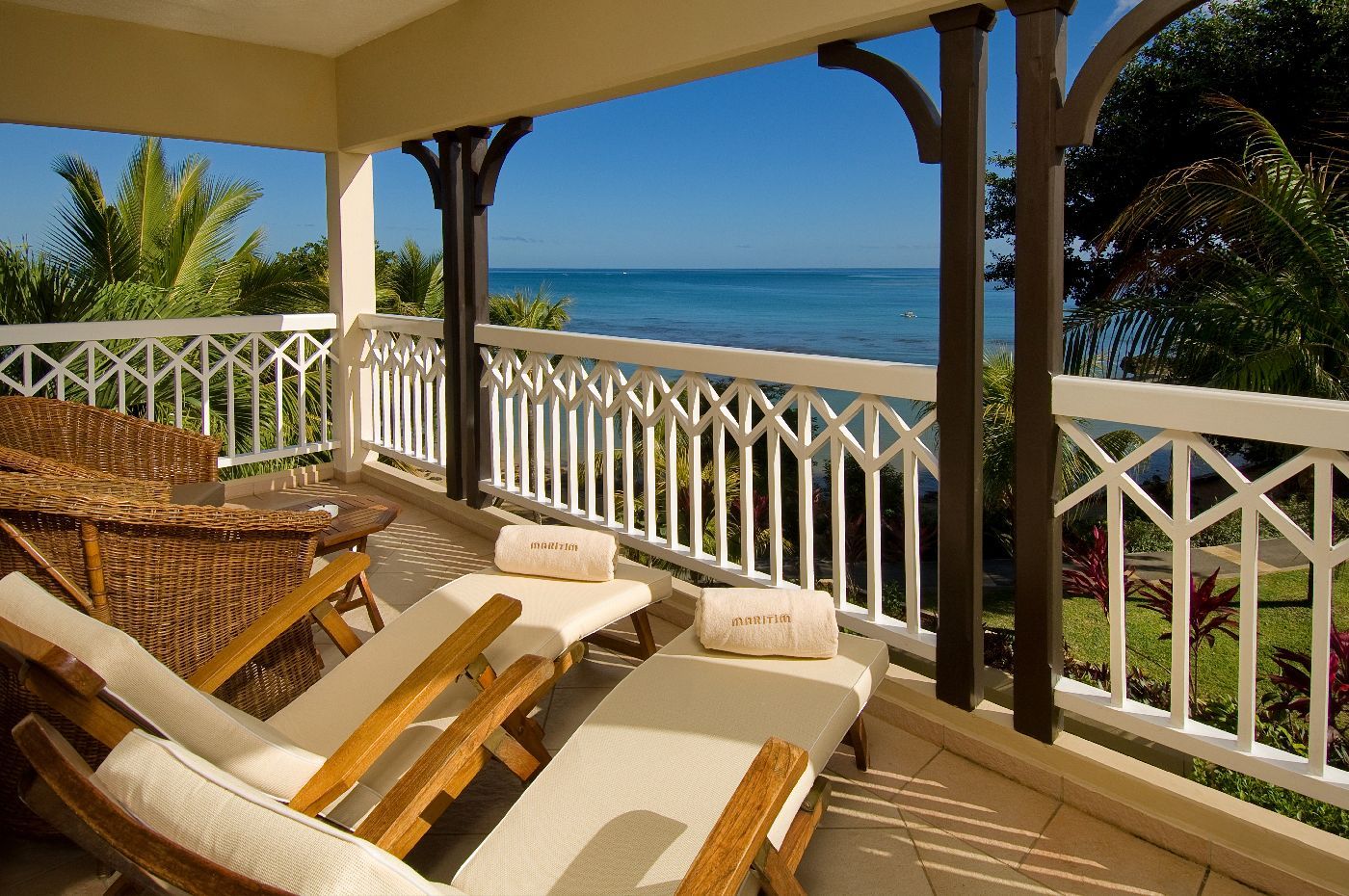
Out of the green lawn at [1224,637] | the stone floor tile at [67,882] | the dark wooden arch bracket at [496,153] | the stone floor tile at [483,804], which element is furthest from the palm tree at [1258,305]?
the stone floor tile at [67,882]

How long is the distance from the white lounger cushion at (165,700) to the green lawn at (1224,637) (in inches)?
308

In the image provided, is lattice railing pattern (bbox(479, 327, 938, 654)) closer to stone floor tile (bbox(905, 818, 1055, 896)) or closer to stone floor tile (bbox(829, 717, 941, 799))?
stone floor tile (bbox(829, 717, 941, 799))

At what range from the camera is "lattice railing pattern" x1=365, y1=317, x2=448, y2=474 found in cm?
574

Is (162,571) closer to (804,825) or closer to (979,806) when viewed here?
(804,825)

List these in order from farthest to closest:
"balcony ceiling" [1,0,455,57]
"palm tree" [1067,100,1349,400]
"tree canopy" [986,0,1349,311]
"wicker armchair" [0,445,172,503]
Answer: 1. "tree canopy" [986,0,1349,311]
2. "palm tree" [1067,100,1349,400]
3. "balcony ceiling" [1,0,455,57]
4. "wicker armchair" [0,445,172,503]

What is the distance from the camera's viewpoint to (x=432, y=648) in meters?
2.70

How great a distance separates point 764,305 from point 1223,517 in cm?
3208

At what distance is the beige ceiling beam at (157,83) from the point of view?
4.93 meters

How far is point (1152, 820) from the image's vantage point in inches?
96.5

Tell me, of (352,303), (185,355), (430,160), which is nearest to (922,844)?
(430,160)

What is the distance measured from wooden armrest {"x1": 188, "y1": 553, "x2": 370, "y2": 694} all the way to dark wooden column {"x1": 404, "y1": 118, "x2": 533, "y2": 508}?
8.75 feet

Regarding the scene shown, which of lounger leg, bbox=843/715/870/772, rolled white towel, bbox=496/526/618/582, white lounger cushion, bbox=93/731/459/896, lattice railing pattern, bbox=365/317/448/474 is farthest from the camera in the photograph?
lattice railing pattern, bbox=365/317/448/474

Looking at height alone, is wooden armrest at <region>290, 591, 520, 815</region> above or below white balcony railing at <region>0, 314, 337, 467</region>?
below

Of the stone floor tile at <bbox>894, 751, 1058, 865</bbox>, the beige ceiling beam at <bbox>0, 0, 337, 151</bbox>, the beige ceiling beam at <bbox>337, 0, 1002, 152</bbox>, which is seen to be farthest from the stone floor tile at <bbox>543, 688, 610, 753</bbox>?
the beige ceiling beam at <bbox>0, 0, 337, 151</bbox>
